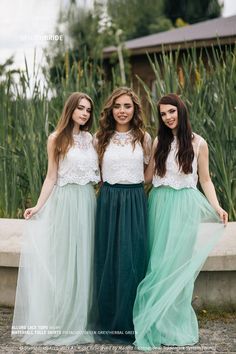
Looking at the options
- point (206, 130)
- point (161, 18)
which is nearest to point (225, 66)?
point (206, 130)

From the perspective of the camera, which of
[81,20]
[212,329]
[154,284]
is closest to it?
[154,284]

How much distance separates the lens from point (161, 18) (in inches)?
1108

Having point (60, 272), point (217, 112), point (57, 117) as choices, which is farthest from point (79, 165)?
point (57, 117)

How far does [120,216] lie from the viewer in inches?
137

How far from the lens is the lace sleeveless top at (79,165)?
350 centimetres

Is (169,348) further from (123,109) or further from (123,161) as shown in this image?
(123,109)

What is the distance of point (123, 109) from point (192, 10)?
25906 millimetres

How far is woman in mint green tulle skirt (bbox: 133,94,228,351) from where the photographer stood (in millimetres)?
3420

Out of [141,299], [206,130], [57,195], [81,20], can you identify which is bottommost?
[141,299]

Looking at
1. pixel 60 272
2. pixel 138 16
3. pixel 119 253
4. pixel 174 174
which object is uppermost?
pixel 138 16

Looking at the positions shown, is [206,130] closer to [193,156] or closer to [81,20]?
[193,156]

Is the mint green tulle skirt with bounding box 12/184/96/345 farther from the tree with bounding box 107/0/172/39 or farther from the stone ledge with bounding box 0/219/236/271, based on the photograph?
the tree with bounding box 107/0/172/39

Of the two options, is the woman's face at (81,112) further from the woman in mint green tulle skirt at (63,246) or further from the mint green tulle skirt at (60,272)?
the mint green tulle skirt at (60,272)

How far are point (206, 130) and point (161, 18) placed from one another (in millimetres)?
24301
